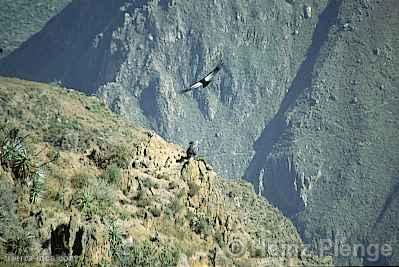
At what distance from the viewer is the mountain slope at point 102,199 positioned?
2453 cm

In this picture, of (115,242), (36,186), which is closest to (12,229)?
(36,186)

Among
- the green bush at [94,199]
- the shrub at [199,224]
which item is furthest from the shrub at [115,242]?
the shrub at [199,224]

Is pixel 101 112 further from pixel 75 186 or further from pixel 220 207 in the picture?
pixel 75 186

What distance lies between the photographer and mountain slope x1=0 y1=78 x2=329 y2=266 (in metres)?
24.5

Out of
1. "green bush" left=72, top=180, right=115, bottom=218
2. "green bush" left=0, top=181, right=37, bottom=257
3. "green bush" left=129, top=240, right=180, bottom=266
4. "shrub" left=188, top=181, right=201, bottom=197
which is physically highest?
"shrub" left=188, top=181, right=201, bottom=197

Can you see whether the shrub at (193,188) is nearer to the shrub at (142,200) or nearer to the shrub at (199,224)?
the shrub at (199,224)

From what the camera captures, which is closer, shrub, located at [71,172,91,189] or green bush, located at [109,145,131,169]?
shrub, located at [71,172,91,189]

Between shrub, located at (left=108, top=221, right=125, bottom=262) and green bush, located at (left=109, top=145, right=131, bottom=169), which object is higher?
green bush, located at (left=109, top=145, right=131, bottom=169)

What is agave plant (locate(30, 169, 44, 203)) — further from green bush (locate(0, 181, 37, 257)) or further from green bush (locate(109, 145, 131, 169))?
green bush (locate(109, 145, 131, 169))

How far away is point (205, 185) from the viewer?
127 feet

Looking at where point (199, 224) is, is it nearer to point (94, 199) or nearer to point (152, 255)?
point (94, 199)

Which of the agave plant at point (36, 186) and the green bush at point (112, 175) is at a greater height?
the green bush at point (112, 175)

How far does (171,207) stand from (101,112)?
82.9 feet

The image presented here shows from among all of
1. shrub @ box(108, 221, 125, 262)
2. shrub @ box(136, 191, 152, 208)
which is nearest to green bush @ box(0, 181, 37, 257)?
shrub @ box(108, 221, 125, 262)
